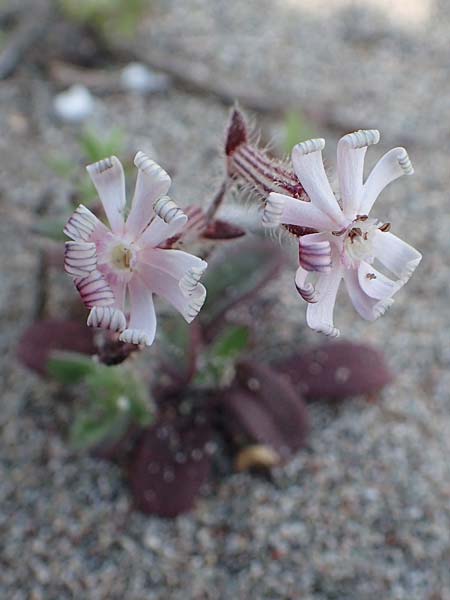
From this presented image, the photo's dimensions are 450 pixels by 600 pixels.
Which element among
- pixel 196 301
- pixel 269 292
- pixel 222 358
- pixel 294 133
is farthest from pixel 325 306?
pixel 294 133

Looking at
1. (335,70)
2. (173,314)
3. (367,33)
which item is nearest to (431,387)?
(173,314)

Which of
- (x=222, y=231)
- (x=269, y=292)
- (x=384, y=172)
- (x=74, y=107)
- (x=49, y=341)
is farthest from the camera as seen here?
(x=74, y=107)

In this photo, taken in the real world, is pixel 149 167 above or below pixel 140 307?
above

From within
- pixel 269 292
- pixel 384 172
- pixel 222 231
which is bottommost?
pixel 269 292

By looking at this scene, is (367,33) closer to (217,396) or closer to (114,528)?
(217,396)

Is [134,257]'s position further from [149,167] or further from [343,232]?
[343,232]

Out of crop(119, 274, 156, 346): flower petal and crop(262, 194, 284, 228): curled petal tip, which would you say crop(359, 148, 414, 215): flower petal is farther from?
crop(119, 274, 156, 346): flower petal

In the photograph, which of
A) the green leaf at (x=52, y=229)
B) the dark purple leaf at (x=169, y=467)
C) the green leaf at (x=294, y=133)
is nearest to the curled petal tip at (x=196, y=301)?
the green leaf at (x=52, y=229)
